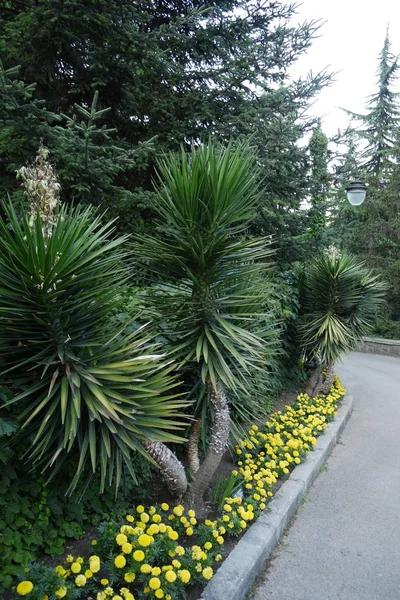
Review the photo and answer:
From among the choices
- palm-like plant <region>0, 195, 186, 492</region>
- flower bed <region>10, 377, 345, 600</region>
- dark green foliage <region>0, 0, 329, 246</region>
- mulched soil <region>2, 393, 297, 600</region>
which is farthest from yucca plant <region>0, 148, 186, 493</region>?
dark green foliage <region>0, 0, 329, 246</region>

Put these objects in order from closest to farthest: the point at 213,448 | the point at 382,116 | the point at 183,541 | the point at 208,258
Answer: the point at 183,541 < the point at 208,258 < the point at 213,448 < the point at 382,116

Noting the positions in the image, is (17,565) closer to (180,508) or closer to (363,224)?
(180,508)

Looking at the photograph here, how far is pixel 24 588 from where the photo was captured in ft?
6.45

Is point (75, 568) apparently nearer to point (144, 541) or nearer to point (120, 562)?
point (120, 562)

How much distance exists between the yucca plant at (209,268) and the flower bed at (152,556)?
380mm

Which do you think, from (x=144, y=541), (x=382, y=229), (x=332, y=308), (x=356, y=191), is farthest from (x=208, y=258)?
(x=382, y=229)

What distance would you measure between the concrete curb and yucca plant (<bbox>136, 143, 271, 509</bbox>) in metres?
0.54

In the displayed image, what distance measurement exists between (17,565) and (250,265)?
93.8 inches

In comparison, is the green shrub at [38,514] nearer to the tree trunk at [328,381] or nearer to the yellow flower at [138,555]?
the yellow flower at [138,555]

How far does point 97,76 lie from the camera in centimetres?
470

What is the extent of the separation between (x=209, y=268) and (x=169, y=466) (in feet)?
4.66

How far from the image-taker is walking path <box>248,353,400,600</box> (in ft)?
8.72

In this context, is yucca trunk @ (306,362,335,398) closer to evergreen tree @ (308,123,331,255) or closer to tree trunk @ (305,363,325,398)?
tree trunk @ (305,363,325,398)

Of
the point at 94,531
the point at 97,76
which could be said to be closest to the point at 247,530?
the point at 94,531
